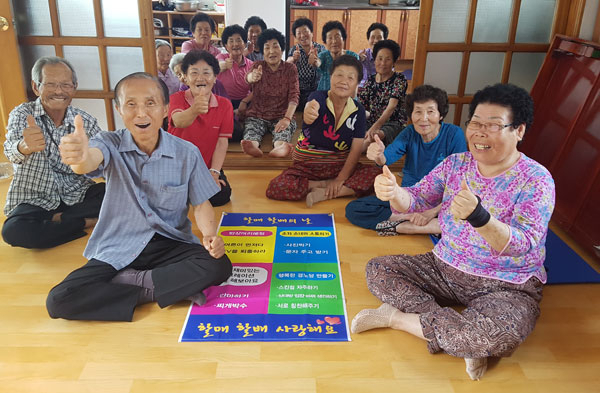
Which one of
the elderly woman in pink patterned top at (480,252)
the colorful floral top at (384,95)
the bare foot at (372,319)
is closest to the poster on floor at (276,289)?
the bare foot at (372,319)

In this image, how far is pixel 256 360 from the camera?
5.15 feet

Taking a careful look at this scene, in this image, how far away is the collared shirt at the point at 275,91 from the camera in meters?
3.71

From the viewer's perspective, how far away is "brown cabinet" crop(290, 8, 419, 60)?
689cm

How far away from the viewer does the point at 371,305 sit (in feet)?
6.13

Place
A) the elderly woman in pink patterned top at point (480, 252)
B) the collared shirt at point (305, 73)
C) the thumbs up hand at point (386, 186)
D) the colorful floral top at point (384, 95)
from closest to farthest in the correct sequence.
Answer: the elderly woman in pink patterned top at point (480, 252), the thumbs up hand at point (386, 186), the colorful floral top at point (384, 95), the collared shirt at point (305, 73)

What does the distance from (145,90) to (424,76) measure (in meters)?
2.21

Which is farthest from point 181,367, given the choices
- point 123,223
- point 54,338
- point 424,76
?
point 424,76

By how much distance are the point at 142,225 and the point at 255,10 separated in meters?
5.82

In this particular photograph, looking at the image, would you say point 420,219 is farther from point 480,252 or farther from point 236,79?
point 236,79

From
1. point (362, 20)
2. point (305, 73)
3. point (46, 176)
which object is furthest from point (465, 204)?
point (362, 20)

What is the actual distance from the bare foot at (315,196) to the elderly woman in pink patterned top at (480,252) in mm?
968

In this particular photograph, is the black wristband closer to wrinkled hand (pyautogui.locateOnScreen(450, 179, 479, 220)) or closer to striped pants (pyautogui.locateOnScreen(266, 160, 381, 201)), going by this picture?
wrinkled hand (pyautogui.locateOnScreen(450, 179, 479, 220))

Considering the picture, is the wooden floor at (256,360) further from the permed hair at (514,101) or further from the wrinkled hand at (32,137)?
the permed hair at (514,101)

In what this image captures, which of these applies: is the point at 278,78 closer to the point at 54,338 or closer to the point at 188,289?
the point at 188,289
